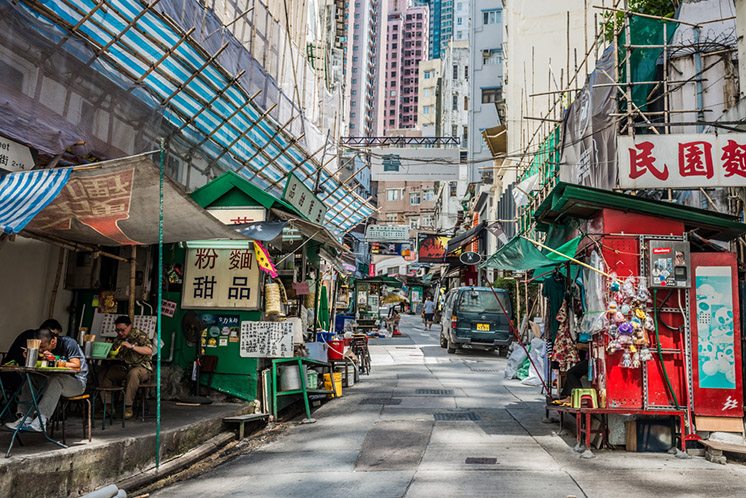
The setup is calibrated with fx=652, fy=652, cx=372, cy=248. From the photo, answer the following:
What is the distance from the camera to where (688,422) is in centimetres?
744

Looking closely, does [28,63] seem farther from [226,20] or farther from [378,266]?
[378,266]

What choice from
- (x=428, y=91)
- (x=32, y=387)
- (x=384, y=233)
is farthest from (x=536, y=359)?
(x=428, y=91)

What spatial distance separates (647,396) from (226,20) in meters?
11.4

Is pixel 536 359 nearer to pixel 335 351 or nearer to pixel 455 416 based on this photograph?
pixel 335 351

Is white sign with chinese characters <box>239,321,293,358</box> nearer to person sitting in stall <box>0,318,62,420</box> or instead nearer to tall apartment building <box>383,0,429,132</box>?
person sitting in stall <box>0,318,62,420</box>

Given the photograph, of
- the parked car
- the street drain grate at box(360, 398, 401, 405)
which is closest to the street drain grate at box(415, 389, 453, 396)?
the street drain grate at box(360, 398, 401, 405)

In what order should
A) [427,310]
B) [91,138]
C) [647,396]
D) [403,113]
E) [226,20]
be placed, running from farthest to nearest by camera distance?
[403,113] < [427,310] < [226,20] < [91,138] < [647,396]

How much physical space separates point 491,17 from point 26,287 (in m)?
48.5

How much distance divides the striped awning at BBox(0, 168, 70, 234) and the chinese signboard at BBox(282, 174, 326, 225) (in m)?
6.40

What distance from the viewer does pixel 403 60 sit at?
169625 millimetres

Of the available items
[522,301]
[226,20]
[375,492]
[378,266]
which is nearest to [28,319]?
[375,492]

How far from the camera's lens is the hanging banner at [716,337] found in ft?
24.6

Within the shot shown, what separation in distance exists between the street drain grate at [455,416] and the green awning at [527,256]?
7.47 ft

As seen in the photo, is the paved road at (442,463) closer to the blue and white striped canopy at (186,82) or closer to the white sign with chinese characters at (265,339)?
the white sign with chinese characters at (265,339)
